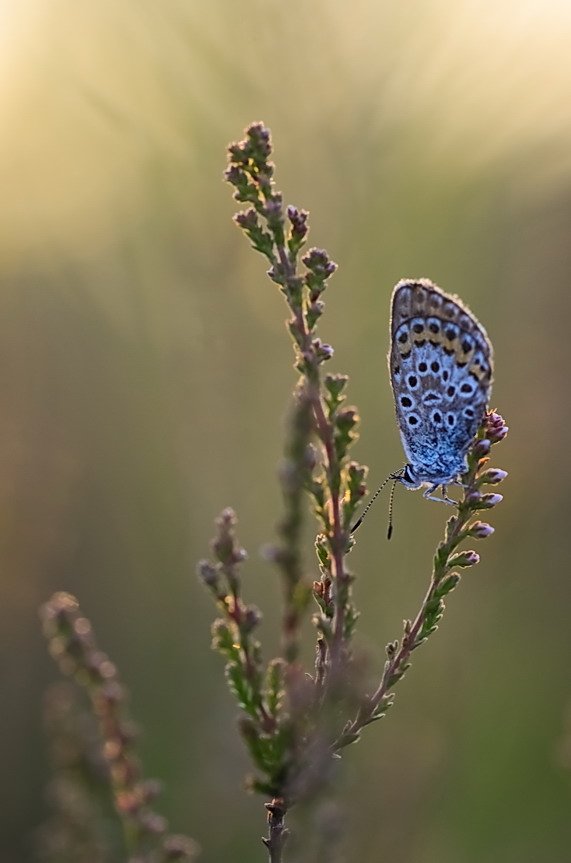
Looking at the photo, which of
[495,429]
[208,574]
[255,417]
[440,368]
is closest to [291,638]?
[208,574]

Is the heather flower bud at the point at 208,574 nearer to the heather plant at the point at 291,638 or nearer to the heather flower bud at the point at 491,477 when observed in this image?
the heather plant at the point at 291,638

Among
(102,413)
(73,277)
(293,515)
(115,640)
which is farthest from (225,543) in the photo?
(73,277)

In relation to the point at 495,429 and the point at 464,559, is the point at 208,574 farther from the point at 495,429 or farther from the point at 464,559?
the point at 495,429

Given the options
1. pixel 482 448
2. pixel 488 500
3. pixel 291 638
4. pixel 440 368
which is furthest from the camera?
pixel 440 368

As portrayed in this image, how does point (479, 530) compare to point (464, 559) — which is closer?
point (464, 559)

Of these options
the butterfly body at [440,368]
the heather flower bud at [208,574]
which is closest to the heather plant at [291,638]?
the heather flower bud at [208,574]

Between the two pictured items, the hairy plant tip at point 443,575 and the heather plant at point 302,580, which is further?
the hairy plant tip at point 443,575

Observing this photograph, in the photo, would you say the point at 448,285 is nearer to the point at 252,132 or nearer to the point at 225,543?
the point at 252,132

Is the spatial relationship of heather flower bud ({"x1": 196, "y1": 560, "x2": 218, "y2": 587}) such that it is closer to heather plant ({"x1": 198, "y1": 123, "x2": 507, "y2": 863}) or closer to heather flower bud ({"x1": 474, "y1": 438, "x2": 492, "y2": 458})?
heather plant ({"x1": 198, "y1": 123, "x2": 507, "y2": 863})
